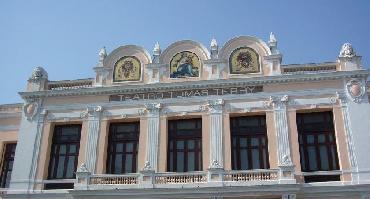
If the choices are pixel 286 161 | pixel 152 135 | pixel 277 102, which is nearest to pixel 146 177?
pixel 152 135

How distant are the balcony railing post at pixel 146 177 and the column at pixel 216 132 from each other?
257 cm

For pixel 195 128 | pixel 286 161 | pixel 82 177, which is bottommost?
pixel 82 177

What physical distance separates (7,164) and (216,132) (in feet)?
35.1

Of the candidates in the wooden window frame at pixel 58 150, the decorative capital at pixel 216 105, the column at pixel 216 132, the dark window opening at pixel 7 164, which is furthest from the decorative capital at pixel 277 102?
the dark window opening at pixel 7 164

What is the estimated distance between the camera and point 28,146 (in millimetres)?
22609

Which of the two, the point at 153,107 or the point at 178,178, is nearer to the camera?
the point at 178,178

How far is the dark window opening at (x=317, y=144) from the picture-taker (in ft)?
66.2

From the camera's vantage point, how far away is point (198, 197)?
19.8m

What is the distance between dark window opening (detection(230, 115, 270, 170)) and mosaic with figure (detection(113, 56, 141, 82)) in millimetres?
5351

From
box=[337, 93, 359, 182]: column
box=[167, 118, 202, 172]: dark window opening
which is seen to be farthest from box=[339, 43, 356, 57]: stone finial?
box=[167, 118, 202, 172]: dark window opening

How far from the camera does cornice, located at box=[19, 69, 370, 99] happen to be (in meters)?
21.2

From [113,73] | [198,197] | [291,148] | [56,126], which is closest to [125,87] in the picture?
[113,73]

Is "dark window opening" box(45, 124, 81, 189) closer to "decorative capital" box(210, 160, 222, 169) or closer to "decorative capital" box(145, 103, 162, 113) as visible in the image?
"decorative capital" box(145, 103, 162, 113)

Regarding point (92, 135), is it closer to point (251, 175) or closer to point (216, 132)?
point (216, 132)
